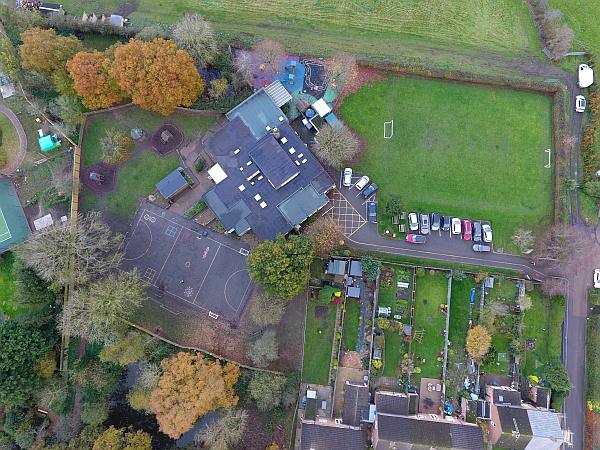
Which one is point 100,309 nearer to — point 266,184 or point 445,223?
point 266,184

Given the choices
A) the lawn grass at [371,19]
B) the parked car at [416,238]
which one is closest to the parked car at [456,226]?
the parked car at [416,238]

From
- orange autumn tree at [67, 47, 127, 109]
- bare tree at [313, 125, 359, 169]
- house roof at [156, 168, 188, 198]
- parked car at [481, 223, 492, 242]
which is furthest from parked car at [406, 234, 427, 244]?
orange autumn tree at [67, 47, 127, 109]

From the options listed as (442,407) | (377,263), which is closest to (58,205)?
(377,263)

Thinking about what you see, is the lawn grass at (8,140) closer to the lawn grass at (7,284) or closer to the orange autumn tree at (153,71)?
the lawn grass at (7,284)

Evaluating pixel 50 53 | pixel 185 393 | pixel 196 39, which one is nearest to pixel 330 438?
pixel 185 393

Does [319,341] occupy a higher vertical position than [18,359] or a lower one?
higher

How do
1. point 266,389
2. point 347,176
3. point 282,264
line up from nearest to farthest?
point 282,264
point 266,389
point 347,176
